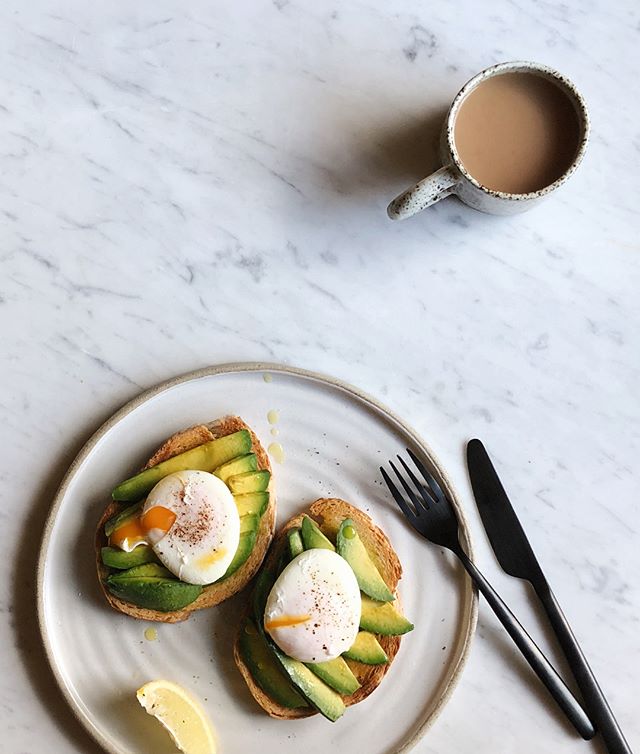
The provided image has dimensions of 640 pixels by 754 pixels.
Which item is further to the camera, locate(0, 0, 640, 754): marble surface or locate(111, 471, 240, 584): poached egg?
locate(0, 0, 640, 754): marble surface

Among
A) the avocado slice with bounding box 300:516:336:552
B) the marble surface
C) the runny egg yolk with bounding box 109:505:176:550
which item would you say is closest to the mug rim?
the marble surface

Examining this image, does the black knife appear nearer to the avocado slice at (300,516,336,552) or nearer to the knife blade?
the knife blade

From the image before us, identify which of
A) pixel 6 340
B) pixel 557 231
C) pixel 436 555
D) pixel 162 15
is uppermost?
pixel 162 15

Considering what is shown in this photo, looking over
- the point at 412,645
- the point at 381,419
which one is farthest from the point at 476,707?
the point at 381,419

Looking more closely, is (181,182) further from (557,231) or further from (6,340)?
(557,231)

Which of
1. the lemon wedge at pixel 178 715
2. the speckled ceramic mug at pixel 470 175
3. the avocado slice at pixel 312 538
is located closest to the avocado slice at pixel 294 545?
the avocado slice at pixel 312 538
